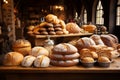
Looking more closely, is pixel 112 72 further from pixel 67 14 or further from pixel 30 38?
pixel 67 14

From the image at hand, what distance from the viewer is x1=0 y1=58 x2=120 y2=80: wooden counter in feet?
5.30

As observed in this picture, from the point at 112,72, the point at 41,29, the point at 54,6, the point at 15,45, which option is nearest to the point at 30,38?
the point at 41,29

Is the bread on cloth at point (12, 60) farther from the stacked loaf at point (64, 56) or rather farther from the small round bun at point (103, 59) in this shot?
the small round bun at point (103, 59)

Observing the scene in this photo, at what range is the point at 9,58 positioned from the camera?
1.70 m

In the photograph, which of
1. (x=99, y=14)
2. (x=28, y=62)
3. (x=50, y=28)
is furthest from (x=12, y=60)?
(x=99, y=14)

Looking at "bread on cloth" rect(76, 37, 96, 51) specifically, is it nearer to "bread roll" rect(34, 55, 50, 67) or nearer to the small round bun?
the small round bun

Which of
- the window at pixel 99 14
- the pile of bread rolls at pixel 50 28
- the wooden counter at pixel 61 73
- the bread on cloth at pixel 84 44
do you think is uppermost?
the window at pixel 99 14

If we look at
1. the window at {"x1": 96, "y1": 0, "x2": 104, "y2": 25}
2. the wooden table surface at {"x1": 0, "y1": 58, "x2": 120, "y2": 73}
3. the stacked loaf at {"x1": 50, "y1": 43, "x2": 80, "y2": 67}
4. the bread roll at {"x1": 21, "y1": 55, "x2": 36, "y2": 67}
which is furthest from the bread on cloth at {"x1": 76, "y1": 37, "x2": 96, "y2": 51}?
the window at {"x1": 96, "y1": 0, "x2": 104, "y2": 25}

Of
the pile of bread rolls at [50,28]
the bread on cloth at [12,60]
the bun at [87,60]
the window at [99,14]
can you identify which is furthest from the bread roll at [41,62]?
the window at [99,14]

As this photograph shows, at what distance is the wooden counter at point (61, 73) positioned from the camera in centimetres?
162

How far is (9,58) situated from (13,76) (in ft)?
0.52

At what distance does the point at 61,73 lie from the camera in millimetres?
1661

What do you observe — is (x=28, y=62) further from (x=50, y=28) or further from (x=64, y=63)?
(x=50, y=28)

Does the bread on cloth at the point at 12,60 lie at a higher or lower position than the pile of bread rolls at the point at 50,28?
lower
